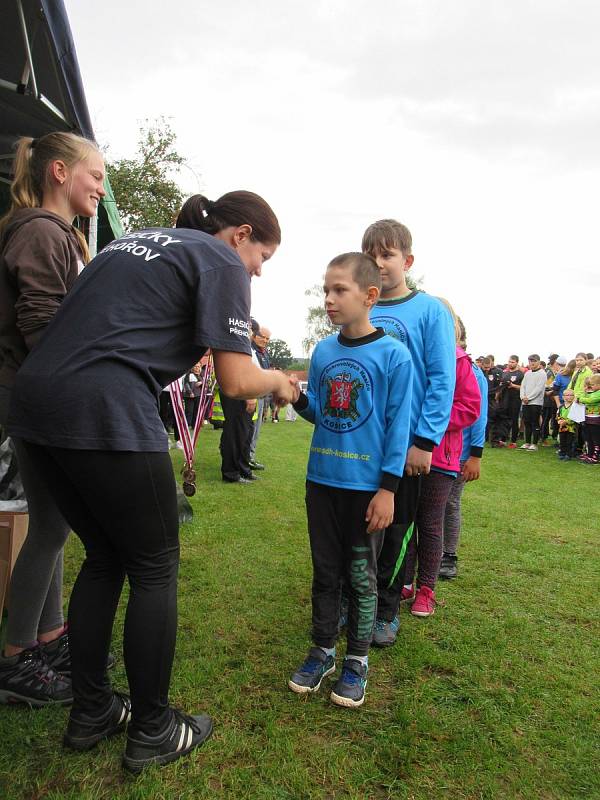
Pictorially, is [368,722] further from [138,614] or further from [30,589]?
[30,589]

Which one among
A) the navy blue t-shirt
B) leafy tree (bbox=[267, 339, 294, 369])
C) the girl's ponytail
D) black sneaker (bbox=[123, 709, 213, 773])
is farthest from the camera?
leafy tree (bbox=[267, 339, 294, 369])

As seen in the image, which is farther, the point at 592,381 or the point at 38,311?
the point at 592,381

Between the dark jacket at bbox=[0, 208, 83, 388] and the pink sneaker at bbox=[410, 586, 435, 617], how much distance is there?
2.40 m

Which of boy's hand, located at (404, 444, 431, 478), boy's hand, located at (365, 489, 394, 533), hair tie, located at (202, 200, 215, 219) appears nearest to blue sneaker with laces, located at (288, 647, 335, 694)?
boy's hand, located at (365, 489, 394, 533)

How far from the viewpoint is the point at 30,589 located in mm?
2146

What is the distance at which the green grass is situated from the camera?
1790 mm

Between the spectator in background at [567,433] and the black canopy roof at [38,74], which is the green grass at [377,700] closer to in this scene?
the black canopy roof at [38,74]

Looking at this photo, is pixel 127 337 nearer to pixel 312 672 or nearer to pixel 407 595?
pixel 312 672

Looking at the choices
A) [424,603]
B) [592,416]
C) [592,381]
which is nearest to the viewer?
[424,603]

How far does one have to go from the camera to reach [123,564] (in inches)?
69.4

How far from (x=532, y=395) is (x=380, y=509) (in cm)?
1180

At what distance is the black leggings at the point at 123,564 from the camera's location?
1624 mm

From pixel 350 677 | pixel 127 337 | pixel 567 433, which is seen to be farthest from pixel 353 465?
pixel 567 433

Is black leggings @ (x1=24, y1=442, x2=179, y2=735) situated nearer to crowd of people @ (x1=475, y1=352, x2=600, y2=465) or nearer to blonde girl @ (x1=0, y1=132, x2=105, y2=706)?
blonde girl @ (x1=0, y1=132, x2=105, y2=706)
